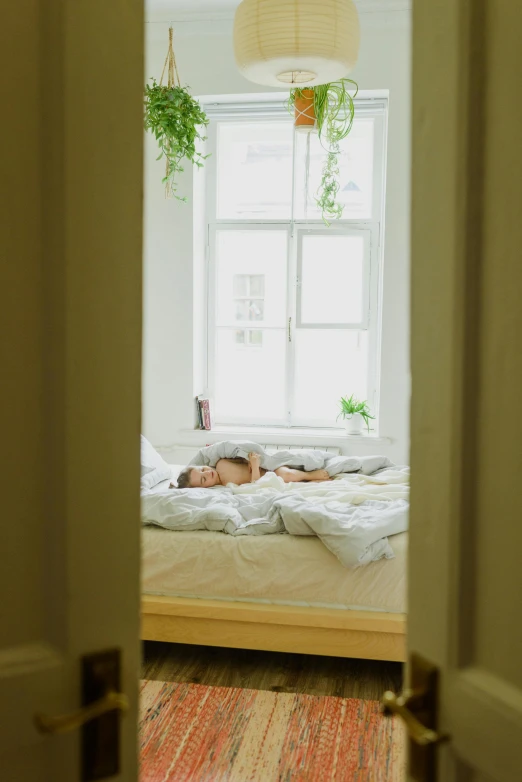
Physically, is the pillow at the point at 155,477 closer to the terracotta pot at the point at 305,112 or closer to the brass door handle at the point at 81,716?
the terracotta pot at the point at 305,112

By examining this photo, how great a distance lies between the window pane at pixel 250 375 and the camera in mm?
5551

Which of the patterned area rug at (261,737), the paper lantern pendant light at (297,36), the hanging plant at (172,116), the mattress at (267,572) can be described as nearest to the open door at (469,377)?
the patterned area rug at (261,737)

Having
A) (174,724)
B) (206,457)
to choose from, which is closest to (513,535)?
(174,724)

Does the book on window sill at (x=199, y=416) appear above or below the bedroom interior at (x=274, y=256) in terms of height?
below

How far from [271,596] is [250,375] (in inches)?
105

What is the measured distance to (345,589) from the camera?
10.0 feet

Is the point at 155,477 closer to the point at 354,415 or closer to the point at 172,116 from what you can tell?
the point at 354,415

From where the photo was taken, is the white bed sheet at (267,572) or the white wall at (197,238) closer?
the white bed sheet at (267,572)

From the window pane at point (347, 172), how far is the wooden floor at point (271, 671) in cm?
310

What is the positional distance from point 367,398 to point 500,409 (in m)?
4.54

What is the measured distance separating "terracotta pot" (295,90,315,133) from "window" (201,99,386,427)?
0.80 m

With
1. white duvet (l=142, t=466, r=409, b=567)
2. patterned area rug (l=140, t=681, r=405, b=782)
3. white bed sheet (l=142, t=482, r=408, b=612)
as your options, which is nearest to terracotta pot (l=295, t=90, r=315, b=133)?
white duvet (l=142, t=466, r=409, b=567)

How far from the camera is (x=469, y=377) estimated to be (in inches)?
36.0

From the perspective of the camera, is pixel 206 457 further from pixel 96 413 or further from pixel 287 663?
pixel 96 413
